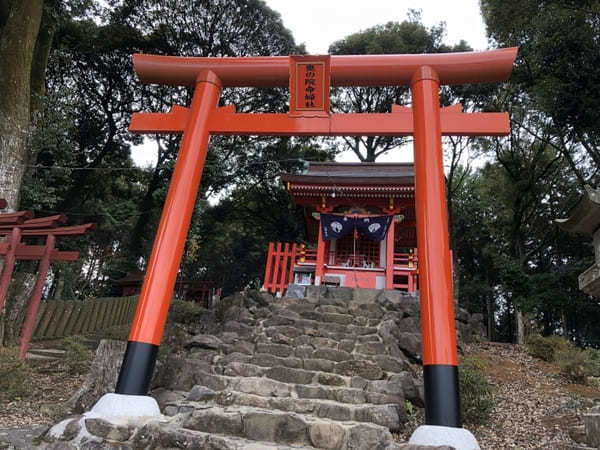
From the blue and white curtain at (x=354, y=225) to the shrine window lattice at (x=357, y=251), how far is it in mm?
1065

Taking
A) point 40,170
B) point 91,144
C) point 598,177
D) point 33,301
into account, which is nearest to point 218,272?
point 91,144

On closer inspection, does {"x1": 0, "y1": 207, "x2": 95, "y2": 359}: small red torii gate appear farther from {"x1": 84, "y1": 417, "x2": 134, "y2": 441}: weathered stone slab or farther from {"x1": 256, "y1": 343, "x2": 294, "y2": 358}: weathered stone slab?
{"x1": 84, "y1": 417, "x2": 134, "y2": 441}: weathered stone slab

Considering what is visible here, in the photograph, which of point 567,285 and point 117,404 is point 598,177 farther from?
point 117,404

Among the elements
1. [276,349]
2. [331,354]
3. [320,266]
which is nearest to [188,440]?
[276,349]

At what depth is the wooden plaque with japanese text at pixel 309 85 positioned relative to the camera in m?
5.56

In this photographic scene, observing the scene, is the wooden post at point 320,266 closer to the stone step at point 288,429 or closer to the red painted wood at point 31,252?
the red painted wood at point 31,252

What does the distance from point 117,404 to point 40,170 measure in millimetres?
9305

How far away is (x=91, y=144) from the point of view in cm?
1698

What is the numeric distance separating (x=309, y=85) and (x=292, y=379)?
3.83m

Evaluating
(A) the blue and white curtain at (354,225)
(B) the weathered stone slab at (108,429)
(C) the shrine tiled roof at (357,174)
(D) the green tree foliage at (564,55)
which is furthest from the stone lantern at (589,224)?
(D) the green tree foliage at (564,55)

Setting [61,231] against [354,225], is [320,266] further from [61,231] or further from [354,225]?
[61,231]

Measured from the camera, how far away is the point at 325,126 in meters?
5.58

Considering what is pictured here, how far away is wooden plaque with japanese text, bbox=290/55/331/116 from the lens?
556 cm

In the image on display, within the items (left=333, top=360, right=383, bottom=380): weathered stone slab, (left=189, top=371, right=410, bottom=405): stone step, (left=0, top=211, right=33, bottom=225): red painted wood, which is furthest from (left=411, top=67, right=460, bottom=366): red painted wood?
(left=0, top=211, right=33, bottom=225): red painted wood
